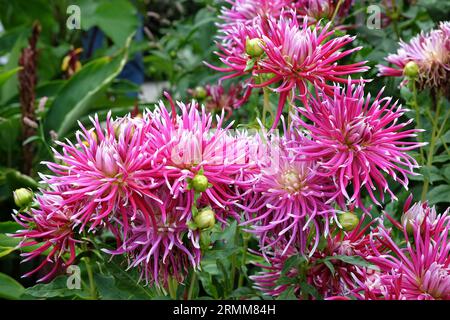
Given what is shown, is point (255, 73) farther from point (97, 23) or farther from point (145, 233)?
point (97, 23)

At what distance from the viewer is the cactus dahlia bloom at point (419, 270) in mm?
656

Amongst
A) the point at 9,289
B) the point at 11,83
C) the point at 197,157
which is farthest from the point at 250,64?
the point at 11,83

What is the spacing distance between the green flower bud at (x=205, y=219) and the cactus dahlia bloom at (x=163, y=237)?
11 millimetres

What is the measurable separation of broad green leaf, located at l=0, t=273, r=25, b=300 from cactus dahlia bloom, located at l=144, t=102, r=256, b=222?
59cm

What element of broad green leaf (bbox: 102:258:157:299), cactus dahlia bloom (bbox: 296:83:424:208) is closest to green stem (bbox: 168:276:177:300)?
broad green leaf (bbox: 102:258:157:299)

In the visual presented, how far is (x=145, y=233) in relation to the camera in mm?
714

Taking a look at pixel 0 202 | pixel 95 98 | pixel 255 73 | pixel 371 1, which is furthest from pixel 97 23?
pixel 255 73

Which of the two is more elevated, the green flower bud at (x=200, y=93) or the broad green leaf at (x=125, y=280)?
the green flower bud at (x=200, y=93)

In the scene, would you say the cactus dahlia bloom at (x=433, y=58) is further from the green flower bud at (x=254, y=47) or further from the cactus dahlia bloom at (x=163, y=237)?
the cactus dahlia bloom at (x=163, y=237)

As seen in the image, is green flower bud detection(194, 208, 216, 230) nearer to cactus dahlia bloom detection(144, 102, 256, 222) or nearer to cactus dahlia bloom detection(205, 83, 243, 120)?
cactus dahlia bloom detection(144, 102, 256, 222)

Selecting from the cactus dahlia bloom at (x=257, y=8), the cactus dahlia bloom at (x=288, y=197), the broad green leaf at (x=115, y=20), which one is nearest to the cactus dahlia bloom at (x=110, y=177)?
the cactus dahlia bloom at (x=288, y=197)

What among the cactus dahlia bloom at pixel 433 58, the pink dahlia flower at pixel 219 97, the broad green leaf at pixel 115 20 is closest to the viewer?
the cactus dahlia bloom at pixel 433 58

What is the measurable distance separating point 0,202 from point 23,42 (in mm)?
970

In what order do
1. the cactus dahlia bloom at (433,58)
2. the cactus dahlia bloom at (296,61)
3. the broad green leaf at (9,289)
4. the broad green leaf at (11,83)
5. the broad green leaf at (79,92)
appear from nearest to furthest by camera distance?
the cactus dahlia bloom at (296,61) → the cactus dahlia bloom at (433,58) → the broad green leaf at (9,289) → the broad green leaf at (79,92) → the broad green leaf at (11,83)
